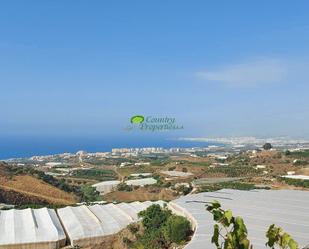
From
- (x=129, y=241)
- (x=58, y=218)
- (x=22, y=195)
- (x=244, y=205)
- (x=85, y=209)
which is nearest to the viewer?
(x=129, y=241)

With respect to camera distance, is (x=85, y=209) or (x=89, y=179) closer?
(x=85, y=209)

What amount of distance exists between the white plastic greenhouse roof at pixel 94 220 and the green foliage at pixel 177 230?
5424 millimetres

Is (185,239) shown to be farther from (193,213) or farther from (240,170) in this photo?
(240,170)

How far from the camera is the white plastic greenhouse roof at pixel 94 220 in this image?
23844 mm

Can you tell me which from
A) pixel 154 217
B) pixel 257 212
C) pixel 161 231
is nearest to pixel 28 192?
pixel 154 217

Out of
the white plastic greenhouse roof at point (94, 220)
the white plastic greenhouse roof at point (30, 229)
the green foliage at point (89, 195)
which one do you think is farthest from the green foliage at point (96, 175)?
the white plastic greenhouse roof at point (30, 229)

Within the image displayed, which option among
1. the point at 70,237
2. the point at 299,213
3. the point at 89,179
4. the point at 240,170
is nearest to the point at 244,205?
the point at 299,213

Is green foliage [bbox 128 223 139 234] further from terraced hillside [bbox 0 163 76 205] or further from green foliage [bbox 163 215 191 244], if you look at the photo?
terraced hillside [bbox 0 163 76 205]

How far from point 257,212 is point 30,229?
1336cm

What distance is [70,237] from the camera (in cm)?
2361

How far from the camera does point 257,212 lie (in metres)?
23.5

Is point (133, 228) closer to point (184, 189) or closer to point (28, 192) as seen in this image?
point (184, 189)

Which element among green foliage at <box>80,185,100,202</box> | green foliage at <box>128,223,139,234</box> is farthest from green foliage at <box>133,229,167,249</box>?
green foliage at <box>80,185,100,202</box>

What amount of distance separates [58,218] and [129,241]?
7.61 m
